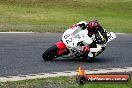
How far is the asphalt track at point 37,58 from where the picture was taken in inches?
516

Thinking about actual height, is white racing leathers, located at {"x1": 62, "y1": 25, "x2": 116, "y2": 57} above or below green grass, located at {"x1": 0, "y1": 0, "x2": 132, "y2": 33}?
above

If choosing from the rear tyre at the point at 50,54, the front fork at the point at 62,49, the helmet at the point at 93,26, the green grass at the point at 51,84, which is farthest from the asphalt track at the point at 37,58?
the green grass at the point at 51,84

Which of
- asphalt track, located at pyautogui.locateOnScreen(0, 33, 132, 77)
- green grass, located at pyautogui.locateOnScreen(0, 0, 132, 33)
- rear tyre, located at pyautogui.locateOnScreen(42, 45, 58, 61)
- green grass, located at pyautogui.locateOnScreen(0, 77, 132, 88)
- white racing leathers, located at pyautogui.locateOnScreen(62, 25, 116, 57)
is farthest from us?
green grass, located at pyautogui.locateOnScreen(0, 0, 132, 33)

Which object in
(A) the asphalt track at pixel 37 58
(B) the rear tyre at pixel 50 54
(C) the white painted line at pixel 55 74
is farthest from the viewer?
(B) the rear tyre at pixel 50 54

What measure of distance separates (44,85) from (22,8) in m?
31.3

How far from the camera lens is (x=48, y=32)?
2347cm

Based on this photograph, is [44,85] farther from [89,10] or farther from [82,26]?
[89,10]

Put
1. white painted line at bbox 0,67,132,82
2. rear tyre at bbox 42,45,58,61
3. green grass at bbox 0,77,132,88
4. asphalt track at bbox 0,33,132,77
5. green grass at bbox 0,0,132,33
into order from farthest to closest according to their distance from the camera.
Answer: green grass at bbox 0,0,132,33 < rear tyre at bbox 42,45,58,61 < asphalt track at bbox 0,33,132,77 < white painted line at bbox 0,67,132,82 < green grass at bbox 0,77,132,88

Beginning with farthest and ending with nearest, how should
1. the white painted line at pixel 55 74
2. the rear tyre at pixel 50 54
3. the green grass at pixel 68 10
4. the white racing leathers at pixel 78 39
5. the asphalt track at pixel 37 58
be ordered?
1. the green grass at pixel 68 10
2. the rear tyre at pixel 50 54
3. the white racing leathers at pixel 78 39
4. the asphalt track at pixel 37 58
5. the white painted line at pixel 55 74

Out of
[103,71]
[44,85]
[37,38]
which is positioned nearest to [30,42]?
[37,38]

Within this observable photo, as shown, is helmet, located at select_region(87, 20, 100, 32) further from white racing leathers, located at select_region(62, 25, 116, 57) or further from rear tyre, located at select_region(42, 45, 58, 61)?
rear tyre, located at select_region(42, 45, 58, 61)

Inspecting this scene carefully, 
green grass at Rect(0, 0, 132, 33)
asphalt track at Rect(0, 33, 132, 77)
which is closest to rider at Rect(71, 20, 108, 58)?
asphalt track at Rect(0, 33, 132, 77)

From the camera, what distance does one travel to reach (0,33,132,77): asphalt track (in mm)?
13109

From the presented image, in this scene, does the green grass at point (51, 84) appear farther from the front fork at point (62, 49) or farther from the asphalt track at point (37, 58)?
A: the front fork at point (62, 49)
